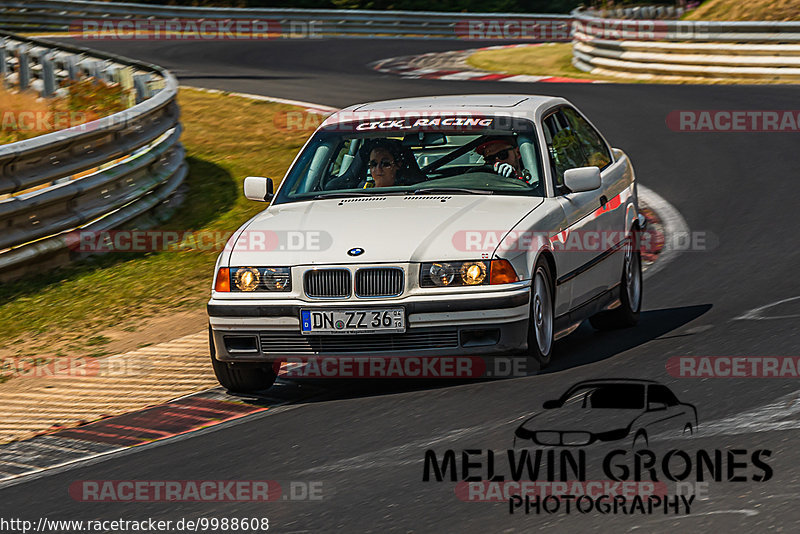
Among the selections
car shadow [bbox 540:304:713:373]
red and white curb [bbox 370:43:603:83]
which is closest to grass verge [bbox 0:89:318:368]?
car shadow [bbox 540:304:713:373]

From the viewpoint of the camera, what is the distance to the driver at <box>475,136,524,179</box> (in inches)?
309

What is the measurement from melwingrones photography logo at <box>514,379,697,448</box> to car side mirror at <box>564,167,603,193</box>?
1321mm

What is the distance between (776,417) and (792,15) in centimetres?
2199

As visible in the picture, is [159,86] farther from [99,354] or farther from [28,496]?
[28,496]

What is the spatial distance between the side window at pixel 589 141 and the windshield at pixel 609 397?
7.53 ft

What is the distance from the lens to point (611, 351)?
25.2ft

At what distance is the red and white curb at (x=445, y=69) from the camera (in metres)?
25.0

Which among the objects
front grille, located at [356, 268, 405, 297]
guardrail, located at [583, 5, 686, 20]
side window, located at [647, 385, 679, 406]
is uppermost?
front grille, located at [356, 268, 405, 297]

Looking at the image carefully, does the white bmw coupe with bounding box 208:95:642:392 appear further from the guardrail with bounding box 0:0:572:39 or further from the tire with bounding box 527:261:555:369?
the guardrail with bounding box 0:0:572:39

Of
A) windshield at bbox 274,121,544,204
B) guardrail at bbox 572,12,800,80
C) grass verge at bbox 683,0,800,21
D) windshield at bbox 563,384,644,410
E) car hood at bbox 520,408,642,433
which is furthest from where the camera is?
grass verge at bbox 683,0,800,21

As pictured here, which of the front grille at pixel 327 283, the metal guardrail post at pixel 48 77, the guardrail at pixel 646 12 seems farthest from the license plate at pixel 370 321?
the guardrail at pixel 646 12

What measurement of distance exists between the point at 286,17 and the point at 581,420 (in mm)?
34830

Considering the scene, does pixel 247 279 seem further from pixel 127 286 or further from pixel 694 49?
pixel 694 49

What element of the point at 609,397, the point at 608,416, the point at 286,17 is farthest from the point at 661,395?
the point at 286,17
